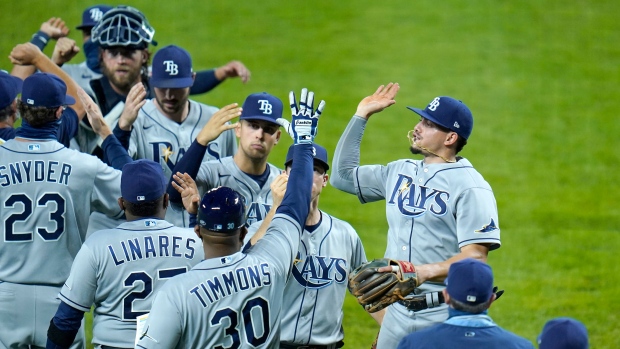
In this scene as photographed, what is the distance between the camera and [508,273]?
9930mm

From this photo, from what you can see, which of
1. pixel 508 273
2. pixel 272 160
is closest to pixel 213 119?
pixel 508 273

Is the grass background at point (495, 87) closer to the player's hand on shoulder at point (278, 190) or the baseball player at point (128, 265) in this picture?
the player's hand on shoulder at point (278, 190)

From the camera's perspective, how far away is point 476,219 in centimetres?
527

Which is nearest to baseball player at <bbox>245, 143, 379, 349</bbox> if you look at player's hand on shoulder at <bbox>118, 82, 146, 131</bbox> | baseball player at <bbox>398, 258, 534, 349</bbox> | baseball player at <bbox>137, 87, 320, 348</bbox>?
baseball player at <bbox>137, 87, 320, 348</bbox>

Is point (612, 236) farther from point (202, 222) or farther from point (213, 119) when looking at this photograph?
point (202, 222)

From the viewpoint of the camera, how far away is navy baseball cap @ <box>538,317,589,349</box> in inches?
163

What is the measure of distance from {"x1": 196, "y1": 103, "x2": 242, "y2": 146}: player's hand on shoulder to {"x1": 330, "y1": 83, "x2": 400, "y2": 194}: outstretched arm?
66 centimetres

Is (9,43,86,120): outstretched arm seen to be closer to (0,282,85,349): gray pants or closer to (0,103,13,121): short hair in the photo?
(0,103,13,121): short hair

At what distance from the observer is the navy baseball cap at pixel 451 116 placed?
18.1ft

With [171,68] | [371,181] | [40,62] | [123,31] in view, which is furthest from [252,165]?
[40,62]

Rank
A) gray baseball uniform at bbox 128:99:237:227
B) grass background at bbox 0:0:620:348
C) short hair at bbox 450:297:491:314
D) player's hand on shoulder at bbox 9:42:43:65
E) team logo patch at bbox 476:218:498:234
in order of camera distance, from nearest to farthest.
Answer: short hair at bbox 450:297:491:314
team logo patch at bbox 476:218:498:234
gray baseball uniform at bbox 128:99:237:227
player's hand on shoulder at bbox 9:42:43:65
grass background at bbox 0:0:620:348

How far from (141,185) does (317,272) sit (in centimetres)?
121

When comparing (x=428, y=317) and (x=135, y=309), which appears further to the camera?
(x=428, y=317)

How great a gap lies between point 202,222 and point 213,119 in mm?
1595
